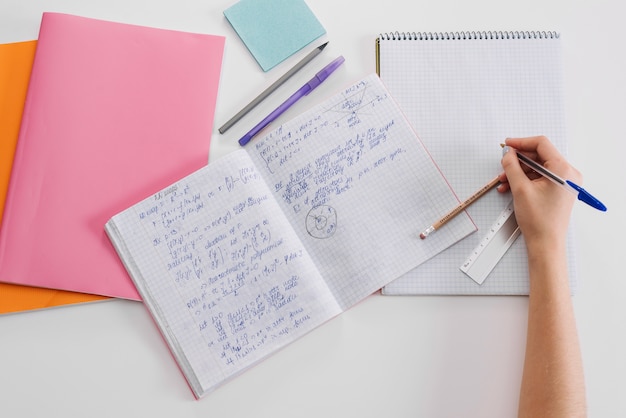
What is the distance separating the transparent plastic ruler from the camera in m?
0.85

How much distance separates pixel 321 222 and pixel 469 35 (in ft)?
1.25

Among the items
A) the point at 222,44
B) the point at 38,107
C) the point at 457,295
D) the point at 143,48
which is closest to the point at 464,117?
the point at 457,295

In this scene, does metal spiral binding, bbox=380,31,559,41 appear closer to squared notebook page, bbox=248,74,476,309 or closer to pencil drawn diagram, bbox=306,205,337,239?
squared notebook page, bbox=248,74,476,309

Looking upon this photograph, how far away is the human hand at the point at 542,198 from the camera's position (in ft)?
2.72

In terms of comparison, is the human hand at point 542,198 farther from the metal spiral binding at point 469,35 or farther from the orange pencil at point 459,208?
the metal spiral binding at point 469,35

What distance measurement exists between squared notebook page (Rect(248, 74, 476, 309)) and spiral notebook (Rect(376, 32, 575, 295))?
0.03 metres

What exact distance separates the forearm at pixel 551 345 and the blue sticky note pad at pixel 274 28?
482 mm

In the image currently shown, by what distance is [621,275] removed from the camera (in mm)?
867

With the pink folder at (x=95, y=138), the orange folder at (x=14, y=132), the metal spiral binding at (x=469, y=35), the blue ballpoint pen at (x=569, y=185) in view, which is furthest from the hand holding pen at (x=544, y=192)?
the orange folder at (x=14, y=132)

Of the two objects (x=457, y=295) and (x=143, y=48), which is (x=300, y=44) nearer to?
(x=143, y=48)

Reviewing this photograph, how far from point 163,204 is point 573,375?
2.03 ft

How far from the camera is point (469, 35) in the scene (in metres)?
0.92

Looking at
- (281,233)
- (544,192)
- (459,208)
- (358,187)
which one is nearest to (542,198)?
(544,192)

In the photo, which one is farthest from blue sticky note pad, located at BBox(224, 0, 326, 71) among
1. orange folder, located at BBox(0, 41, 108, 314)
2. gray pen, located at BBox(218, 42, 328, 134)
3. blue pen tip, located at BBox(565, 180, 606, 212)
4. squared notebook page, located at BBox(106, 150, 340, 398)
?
blue pen tip, located at BBox(565, 180, 606, 212)
